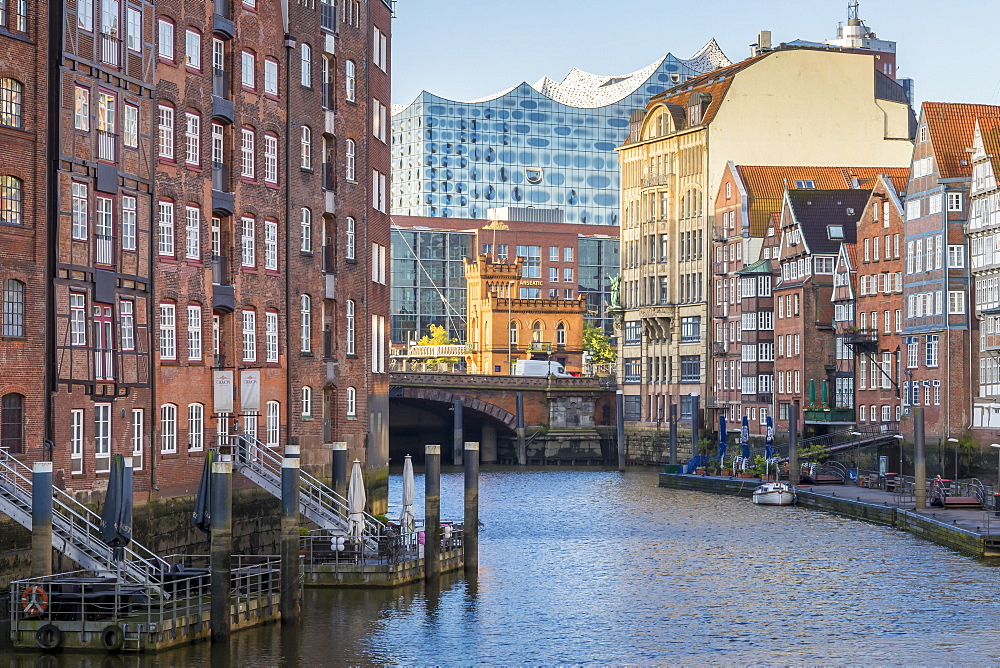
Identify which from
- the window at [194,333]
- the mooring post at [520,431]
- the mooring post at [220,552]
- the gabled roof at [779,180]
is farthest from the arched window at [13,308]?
the mooring post at [520,431]

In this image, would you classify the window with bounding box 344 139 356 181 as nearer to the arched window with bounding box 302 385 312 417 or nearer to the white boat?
the arched window with bounding box 302 385 312 417

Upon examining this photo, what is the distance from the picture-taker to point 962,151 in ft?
363

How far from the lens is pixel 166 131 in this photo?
207 ft

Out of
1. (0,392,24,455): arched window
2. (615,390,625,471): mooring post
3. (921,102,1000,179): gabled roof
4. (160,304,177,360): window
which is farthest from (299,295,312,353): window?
(615,390,625,471): mooring post

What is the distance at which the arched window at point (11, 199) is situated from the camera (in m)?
52.9

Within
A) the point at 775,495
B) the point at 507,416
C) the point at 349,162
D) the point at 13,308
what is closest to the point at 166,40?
the point at 13,308

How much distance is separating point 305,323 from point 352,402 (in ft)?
18.3

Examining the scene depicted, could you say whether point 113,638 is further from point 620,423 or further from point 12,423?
point 620,423

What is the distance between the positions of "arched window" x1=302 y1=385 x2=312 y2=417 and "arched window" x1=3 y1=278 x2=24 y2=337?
21.8 m

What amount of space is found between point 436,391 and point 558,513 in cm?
5808

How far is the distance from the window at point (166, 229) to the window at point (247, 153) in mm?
6312

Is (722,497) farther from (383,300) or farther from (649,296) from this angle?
(649,296)

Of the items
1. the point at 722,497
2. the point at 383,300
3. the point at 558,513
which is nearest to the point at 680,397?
the point at 722,497

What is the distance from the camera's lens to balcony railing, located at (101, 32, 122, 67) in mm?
57281
